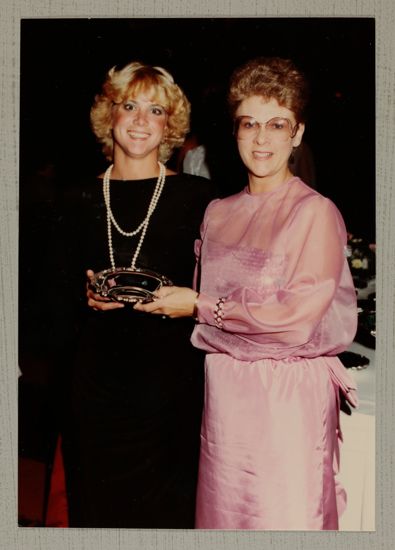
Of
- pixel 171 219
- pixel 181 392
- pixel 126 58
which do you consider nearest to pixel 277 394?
pixel 181 392

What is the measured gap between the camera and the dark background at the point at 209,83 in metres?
1.75

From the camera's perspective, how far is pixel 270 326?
1.73 metres

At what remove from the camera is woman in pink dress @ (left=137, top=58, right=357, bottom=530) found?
5.65ft

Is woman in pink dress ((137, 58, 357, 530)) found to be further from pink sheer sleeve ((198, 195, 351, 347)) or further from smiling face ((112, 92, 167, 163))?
smiling face ((112, 92, 167, 163))

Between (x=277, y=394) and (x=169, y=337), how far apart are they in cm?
31

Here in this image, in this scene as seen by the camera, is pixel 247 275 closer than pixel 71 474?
Yes

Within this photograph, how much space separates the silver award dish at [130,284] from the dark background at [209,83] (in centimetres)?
26

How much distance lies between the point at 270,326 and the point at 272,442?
0.98 feet

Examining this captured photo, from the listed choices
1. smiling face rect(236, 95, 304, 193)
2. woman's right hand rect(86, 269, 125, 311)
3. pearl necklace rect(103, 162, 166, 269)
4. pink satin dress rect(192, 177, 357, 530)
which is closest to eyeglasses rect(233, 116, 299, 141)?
smiling face rect(236, 95, 304, 193)

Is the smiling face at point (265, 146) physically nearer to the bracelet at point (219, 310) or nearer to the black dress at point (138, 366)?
A: the black dress at point (138, 366)

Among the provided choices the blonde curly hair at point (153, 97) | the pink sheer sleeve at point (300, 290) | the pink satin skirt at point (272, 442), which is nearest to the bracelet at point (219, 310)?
the pink sheer sleeve at point (300, 290)

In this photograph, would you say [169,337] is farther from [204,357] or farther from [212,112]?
[212,112]

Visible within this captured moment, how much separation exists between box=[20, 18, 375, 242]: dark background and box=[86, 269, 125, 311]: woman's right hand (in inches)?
9.2
